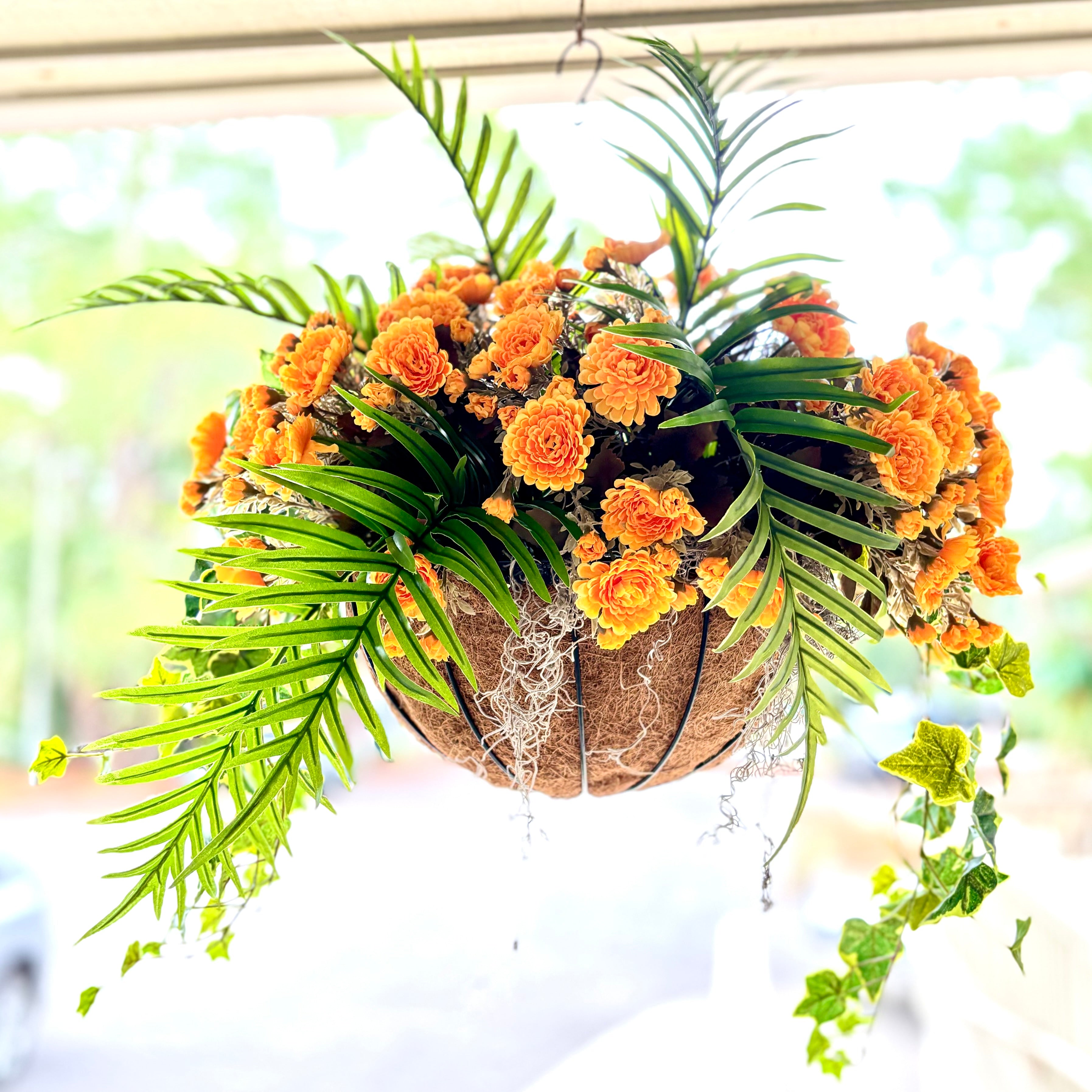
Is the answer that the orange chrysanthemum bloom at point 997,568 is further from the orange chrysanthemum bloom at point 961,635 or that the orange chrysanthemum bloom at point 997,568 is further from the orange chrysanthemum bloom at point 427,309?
the orange chrysanthemum bloom at point 427,309

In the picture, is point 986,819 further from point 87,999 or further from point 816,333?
point 87,999

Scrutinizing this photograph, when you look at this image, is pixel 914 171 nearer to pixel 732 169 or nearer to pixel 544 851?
pixel 544 851

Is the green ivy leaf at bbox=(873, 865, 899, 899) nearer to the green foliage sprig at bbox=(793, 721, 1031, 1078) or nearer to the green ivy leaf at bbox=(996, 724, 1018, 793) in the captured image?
the green foliage sprig at bbox=(793, 721, 1031, 1078)

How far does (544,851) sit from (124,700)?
4424 millimetres

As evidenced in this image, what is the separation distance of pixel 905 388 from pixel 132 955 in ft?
2.20

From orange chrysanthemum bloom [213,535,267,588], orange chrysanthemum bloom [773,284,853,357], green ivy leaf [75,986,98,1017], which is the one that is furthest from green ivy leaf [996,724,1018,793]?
green ivy leaf [75,986,98,1017]

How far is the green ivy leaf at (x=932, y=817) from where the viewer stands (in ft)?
2.52

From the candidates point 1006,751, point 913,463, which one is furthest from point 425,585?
point 1006,751

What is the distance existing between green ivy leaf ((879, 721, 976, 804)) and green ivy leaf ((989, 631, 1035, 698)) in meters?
0.09

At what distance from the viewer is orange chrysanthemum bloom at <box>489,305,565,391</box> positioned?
0.57 metres

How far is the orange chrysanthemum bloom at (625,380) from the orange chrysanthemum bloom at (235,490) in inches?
9.2

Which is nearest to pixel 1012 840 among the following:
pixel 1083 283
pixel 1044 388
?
pixel 1044 388

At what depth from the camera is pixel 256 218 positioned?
5.56 meters

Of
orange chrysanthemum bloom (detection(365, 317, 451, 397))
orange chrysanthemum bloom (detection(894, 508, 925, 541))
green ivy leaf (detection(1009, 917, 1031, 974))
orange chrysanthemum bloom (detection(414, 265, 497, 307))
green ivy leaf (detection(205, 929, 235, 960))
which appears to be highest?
orange chrysanthemum bloom (detection(414, 265, 497, 307))
